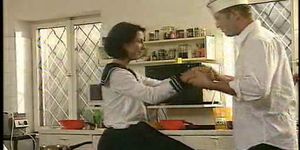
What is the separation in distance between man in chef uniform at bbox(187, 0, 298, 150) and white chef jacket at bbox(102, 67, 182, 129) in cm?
19

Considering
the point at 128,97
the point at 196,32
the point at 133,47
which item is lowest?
the point at 128,97

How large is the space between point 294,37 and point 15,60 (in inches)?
118

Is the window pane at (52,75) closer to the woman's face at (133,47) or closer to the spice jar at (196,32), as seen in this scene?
the spice jar at (196,32)

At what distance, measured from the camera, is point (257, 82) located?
1.56 metres

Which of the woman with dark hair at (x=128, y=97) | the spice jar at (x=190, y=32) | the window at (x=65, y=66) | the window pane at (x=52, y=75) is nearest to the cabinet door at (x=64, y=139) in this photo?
the window at (x=65, y=66)

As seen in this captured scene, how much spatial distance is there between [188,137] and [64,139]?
3.84ft

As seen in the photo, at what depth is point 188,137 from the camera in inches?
143

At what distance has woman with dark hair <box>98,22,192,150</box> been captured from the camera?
1.89 m

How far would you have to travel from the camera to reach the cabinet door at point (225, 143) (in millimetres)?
3457

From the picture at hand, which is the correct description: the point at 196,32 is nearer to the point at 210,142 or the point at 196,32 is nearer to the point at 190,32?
the point at 190,32

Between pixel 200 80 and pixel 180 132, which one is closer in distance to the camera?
pixel 200 80

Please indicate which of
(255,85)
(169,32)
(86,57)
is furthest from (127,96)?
(86,57)

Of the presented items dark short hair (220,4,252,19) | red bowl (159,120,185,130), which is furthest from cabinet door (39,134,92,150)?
dark short hair (220,4,252,19)

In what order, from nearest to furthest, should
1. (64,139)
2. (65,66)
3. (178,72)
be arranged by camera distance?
(178,72)
(64,139)
(65,66)
